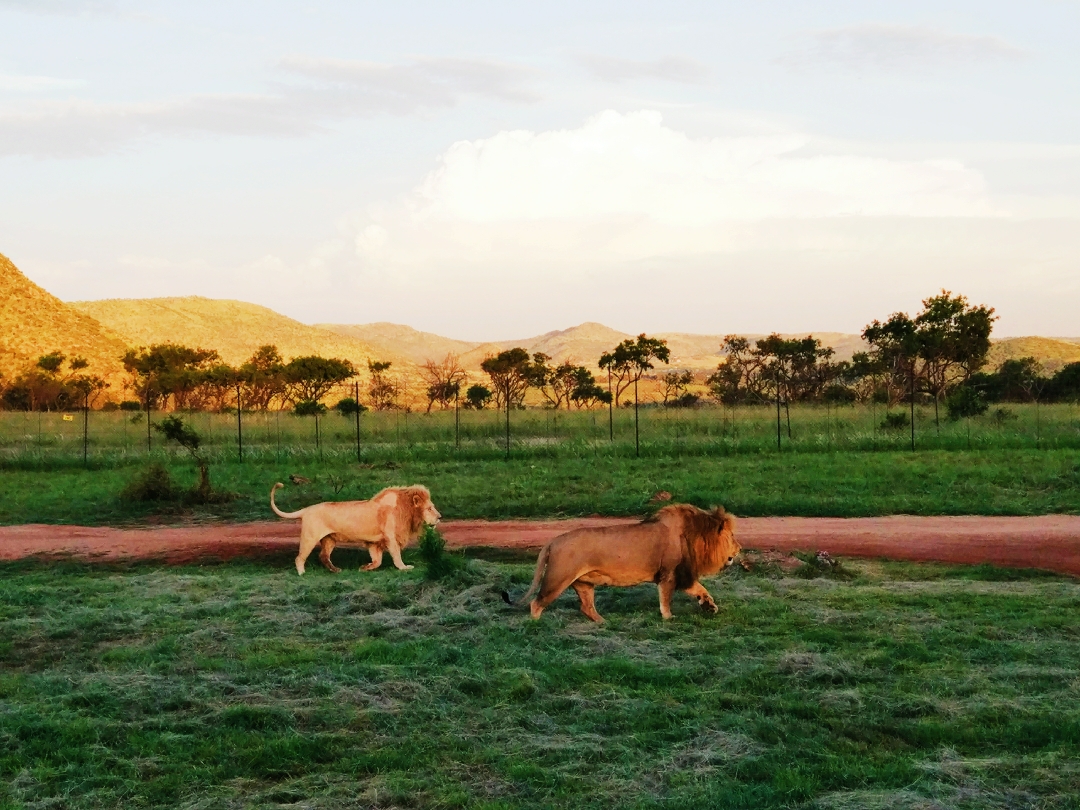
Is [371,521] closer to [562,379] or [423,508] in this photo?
[423,508]

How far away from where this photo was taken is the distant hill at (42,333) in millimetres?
80438

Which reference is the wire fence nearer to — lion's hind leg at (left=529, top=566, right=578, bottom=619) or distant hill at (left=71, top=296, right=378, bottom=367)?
lion's hind leg at (left=529, top=566, right=578, bottom=619)

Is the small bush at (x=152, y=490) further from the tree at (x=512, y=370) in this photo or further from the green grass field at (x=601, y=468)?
the tree at (x=512, y=370)

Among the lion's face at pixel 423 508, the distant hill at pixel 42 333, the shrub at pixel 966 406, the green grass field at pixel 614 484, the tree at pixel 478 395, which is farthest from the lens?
the distant hill at pixel 42 333

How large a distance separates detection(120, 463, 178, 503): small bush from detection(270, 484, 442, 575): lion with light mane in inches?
402

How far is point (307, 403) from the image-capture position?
59.3m

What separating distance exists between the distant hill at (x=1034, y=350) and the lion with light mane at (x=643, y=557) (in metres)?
117

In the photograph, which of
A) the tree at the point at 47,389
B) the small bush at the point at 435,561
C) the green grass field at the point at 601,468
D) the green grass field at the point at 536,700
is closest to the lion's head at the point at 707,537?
the green grass field at the point at 536,700

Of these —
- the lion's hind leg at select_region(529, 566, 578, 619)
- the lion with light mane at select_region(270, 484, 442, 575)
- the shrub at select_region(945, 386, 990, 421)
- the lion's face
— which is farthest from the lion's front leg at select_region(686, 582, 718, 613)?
the shrub at select_region(945, 386, 990, 421)

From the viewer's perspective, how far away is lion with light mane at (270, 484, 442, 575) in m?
14.4

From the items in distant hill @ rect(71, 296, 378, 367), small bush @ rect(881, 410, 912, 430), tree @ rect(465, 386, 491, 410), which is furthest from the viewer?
distant hill @ rect(71, 296, 378, 367)

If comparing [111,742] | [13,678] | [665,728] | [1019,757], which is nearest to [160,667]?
[13,678]

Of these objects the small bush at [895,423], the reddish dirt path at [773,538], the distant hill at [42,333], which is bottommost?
the reddish dirt path at [773,538]

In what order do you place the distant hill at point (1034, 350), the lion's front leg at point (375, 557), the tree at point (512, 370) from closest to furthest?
the lion's front leg at point (375, 557)
the tree at point (512, 370)
the distant hill at point (1034, 350)
